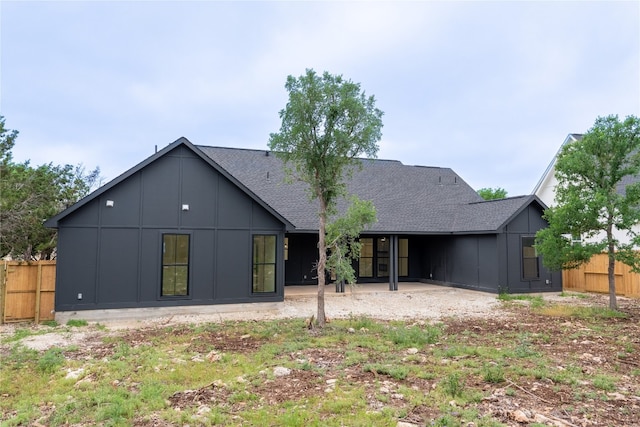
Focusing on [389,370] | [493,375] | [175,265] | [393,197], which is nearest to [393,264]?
[393,197]

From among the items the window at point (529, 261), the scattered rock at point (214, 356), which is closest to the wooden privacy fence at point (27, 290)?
the scattered rock at point (214, 356)

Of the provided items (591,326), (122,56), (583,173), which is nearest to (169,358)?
(591,326)

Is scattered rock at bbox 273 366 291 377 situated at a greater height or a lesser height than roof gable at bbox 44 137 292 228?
lesser

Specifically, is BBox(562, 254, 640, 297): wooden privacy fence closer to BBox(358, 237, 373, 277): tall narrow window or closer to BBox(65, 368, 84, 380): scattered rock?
BBox(358, 237, 373, 277): tall narrow window

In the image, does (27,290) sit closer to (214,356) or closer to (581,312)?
(214,356)

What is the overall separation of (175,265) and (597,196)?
11.4 meters

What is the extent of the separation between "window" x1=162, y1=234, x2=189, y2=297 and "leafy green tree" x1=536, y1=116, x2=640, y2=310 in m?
10.2

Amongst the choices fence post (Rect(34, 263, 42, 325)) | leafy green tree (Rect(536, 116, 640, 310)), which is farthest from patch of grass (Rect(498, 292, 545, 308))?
fence post (Rect(34, 263, 42, 325))

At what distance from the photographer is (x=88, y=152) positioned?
2392cm

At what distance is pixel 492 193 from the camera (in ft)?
168

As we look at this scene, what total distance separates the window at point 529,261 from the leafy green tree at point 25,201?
1595 centimetres

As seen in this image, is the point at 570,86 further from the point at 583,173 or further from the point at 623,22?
the point at 583,173

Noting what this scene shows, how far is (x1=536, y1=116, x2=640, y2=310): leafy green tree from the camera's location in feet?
34.4

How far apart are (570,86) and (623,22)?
6.54 meters
